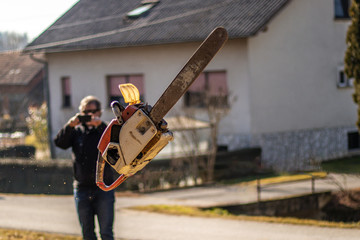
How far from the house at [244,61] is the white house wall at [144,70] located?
3cm

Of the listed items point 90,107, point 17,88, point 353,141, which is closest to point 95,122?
point 90,107

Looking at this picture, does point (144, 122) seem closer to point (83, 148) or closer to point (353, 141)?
point (83, 148)

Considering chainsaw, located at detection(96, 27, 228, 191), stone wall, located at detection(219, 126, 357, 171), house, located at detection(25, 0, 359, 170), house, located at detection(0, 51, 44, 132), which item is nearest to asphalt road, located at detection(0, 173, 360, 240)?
house, located at detection(25, 0, 359, 170)

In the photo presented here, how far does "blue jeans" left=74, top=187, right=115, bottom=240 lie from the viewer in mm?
5973

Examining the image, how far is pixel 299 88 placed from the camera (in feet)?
59.8

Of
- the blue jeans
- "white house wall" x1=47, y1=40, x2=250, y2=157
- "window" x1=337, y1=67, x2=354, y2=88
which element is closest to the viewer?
the blue jeans

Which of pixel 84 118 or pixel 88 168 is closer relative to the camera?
pixel 84 118

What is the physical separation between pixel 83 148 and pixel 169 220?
3875 millimetres

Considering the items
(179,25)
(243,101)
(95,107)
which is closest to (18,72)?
(179,25)

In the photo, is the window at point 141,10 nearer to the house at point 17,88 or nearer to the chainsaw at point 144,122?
the house at point 17,88

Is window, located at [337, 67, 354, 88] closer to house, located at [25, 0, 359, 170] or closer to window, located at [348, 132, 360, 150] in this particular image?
house, located at [25, 0, 359, 170]

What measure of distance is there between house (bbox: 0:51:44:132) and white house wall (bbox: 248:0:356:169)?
7.14 metres

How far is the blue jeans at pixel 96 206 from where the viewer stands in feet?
19.6

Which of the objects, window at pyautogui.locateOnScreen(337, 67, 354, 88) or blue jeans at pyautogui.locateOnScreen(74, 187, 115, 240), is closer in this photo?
blue jeans at pyautogui.locateOnScreen(74, 187, 115, 240)
